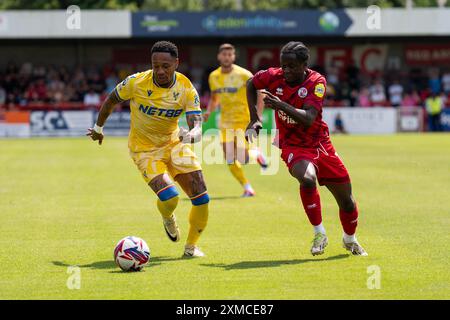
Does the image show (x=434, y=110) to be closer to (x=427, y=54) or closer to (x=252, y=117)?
(x=427, y=54)

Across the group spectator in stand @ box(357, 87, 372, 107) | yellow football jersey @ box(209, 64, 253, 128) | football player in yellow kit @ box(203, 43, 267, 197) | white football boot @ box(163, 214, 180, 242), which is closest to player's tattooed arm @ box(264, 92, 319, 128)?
white football boot @ box(163, 214, 180, 242)

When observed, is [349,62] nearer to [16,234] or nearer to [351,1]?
[351,1]

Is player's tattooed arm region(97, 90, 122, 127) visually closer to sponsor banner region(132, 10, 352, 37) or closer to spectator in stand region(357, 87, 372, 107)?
spectator in stand region(357, 87, 372, 107)

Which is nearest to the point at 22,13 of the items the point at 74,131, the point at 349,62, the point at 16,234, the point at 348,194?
the point at 74,131

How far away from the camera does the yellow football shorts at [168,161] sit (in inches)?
403

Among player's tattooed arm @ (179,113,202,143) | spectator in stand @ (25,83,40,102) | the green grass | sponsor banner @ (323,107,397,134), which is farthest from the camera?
spectator in stand @ (25,83,40,102)

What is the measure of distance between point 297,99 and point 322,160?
728mm

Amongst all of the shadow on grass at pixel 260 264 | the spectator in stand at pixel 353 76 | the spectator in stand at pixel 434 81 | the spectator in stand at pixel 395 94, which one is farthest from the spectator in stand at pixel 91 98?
the shadow on grass at pixel 260 264

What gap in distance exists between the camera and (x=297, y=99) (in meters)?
9.78

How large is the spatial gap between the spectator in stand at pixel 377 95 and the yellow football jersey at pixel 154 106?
3339cm

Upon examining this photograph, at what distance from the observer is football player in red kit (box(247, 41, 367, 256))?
9516 millimetres

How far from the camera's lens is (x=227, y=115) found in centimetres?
1756

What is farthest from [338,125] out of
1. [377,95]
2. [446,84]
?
[446,84]
